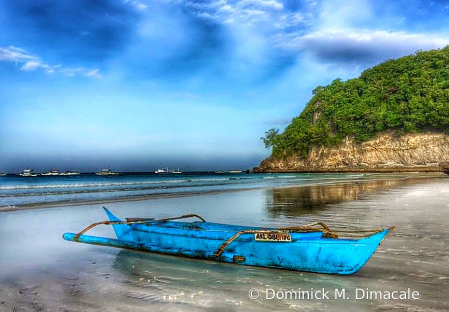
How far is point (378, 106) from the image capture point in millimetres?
93188

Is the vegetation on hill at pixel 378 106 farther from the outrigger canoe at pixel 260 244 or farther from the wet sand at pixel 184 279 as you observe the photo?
the outrigger canoe at pixel 260 244

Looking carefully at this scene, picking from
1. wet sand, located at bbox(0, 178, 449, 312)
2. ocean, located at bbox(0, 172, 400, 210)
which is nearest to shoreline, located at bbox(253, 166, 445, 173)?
ocean, located at bbox(0, 172, 400, 210)

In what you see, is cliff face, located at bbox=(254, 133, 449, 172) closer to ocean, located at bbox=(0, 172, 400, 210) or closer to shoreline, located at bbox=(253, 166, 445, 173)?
shoreline, located at bbox=(253, 166, 445, 173)

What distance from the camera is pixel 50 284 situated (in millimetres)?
5840

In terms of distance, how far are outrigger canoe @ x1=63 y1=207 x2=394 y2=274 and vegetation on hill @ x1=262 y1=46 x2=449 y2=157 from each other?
85.6 metres

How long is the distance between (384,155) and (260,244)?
8986 centimetres

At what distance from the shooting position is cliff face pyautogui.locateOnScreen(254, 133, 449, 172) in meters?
80.6

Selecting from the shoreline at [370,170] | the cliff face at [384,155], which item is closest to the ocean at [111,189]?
the shoreline at [370,170]

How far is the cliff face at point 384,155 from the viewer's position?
264 feet

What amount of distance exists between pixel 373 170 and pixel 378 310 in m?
81.7

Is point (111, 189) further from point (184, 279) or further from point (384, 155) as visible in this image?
point (384, 155)

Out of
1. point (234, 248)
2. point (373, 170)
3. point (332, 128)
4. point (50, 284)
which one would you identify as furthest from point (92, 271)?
point (332, 128)

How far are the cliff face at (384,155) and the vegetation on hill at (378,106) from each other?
1.81 meters

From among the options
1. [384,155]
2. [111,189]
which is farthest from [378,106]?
[111,189]
